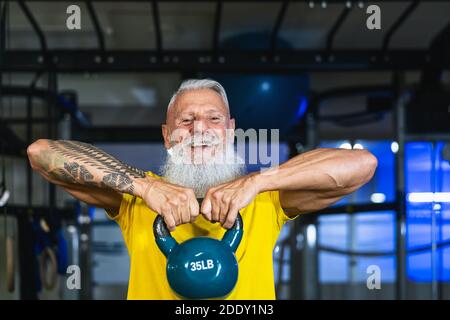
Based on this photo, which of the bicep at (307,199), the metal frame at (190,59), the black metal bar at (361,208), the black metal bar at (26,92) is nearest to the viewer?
the bicep at (307,199)

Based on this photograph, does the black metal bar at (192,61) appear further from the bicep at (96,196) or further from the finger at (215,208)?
the finger at (215,208)

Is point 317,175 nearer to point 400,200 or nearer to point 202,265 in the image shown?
point 202,265

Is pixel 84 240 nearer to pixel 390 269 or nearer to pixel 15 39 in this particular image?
pixel 15 39

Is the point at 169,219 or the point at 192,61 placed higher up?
the point at 192,61

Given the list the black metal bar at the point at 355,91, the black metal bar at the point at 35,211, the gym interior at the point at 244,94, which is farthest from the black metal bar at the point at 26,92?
the black metal bar at the point at 355,91

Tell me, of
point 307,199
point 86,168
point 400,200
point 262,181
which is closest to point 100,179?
point 86,168

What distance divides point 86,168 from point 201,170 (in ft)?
0.88

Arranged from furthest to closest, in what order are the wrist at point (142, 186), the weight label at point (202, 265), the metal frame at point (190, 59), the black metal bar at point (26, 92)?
the black metal bar at point (26, 92)
the metal frame at point (190, 59)
the wrist at point (142, 186)
the weight label at point (202, 265)

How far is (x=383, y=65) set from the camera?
10.2 ft

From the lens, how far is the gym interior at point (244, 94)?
9.96 feet

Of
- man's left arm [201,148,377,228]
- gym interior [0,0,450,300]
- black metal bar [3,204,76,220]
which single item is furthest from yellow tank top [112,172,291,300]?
black metal bar [3,204,76,220]

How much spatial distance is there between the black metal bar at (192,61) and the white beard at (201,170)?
162cm

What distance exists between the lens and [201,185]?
4.67ft
